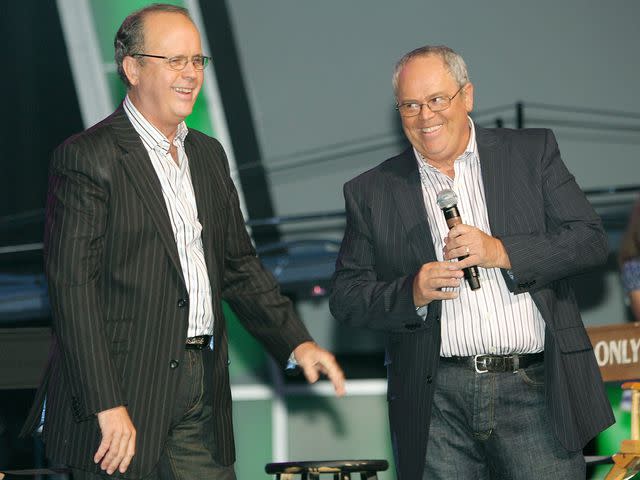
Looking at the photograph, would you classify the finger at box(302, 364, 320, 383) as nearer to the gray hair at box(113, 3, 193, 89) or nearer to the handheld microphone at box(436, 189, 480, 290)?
the handheld microphone at box(436, 189, 480, 290)

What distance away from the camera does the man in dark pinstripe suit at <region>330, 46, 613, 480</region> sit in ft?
8.20

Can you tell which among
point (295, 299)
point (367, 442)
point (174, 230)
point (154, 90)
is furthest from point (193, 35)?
point (295, 299)

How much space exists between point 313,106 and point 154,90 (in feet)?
12.2

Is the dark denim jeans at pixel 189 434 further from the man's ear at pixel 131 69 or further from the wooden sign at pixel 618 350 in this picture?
the wooden sign at pixel 618 350

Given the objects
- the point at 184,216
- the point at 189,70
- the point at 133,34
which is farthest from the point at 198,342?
the point at 133,34

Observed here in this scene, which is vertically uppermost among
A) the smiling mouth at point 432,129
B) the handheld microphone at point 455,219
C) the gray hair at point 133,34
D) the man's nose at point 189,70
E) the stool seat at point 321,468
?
the gray hair at point 133,34

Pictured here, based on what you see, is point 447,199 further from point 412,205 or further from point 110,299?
point 110,299

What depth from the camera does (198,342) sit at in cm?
239

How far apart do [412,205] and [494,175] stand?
0.76 ft

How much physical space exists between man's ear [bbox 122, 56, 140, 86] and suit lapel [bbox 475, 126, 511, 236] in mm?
929

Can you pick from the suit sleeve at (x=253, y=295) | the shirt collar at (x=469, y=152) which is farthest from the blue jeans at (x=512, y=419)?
the shirt collar at (x=469, y=152)

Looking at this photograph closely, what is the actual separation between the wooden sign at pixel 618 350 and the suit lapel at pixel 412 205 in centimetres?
126

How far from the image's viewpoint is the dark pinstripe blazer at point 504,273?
8.20ft

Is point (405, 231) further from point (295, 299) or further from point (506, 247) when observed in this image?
point (295, 299)
